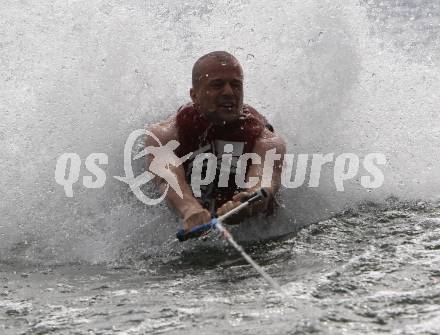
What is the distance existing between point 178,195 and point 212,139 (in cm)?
74

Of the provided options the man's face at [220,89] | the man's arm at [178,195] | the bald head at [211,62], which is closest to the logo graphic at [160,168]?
the man's arm at [178,195]

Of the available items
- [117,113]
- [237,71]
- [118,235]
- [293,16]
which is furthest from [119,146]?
[293,16]

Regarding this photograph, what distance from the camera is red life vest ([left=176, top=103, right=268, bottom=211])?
5.29 metres

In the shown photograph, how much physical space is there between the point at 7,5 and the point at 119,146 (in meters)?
3.33

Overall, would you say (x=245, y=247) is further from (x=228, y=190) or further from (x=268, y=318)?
(x=268, y=318)

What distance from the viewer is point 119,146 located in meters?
6.55

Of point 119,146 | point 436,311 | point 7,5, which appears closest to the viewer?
point 436,311

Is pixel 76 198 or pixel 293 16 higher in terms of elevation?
pixel 293 16

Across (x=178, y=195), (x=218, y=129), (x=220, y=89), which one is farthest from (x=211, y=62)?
(x=178, y=195)

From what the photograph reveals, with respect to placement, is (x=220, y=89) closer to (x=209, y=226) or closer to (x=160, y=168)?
(x=160, y=168)

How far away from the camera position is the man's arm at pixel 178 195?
4.39 m

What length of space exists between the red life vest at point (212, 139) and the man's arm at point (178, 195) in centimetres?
10

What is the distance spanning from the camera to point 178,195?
4.78 meters

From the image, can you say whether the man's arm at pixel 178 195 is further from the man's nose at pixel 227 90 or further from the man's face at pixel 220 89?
the man's nose at pixel 227 90
